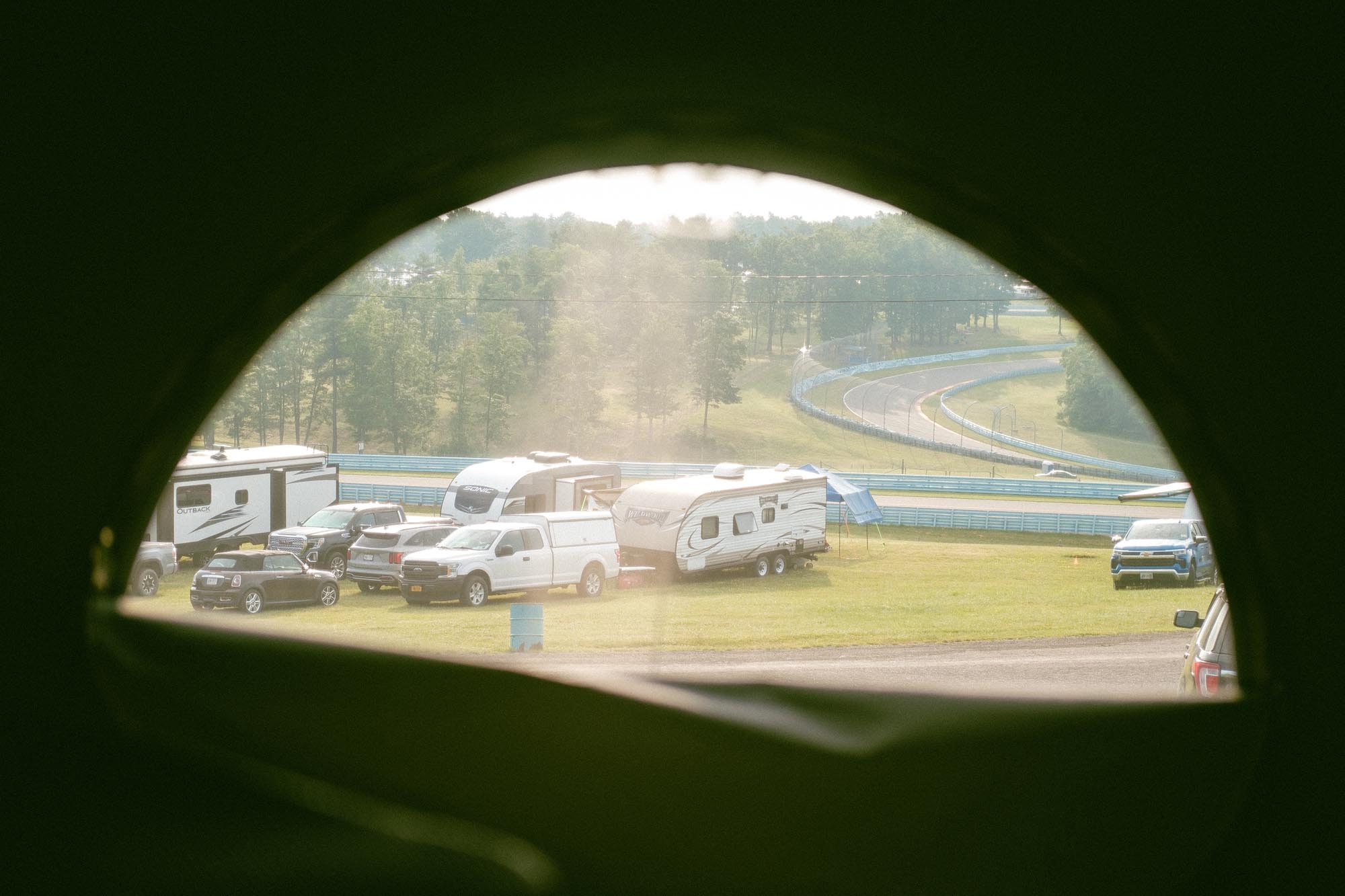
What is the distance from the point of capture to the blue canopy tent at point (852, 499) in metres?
14.4

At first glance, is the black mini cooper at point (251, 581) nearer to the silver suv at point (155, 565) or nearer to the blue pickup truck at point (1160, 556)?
the silver suv at point (155, 565)

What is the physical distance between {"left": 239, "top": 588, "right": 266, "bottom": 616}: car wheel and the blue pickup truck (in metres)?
9.22

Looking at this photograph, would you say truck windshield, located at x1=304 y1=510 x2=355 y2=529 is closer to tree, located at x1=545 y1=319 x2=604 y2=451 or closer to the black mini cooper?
the black mini cooper

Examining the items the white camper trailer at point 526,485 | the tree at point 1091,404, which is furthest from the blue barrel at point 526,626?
the tree at point 1091,404

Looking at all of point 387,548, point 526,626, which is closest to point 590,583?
point 387,548

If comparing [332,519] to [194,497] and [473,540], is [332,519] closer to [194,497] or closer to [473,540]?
[194,497]

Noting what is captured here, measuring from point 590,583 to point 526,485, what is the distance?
1804 millimetres

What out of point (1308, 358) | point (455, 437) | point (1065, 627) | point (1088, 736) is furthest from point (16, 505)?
point (1065, 627)

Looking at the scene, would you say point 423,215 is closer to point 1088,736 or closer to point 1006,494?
point 1088,736

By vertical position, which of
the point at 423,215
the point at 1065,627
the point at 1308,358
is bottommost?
the point at 1065,627

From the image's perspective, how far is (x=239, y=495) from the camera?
549 inches

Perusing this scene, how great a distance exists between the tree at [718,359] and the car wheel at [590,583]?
3.38 m

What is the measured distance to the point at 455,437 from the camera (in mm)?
11516

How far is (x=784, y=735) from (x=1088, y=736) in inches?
27.3
